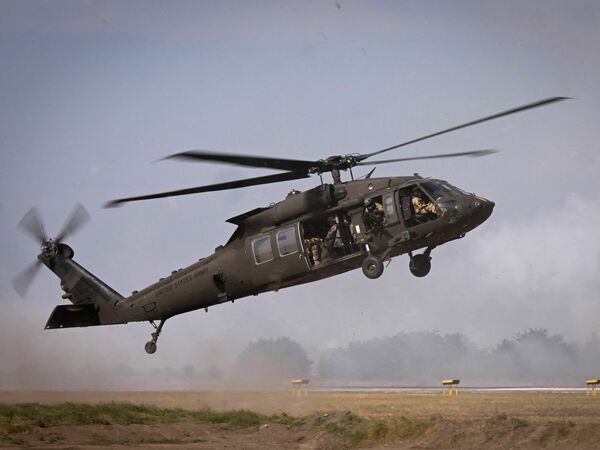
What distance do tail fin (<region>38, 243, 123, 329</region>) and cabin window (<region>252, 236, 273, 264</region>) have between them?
6329mm

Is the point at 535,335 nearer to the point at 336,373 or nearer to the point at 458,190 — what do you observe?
the point at 336,373

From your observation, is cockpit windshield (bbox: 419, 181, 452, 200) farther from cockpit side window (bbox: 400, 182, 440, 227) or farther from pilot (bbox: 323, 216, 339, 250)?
pilot (bbox: 323, 216, 339, 250)

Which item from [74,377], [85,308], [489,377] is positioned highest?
[85,308]

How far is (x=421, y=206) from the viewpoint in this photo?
23.3 meters

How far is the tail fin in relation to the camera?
94.9ft

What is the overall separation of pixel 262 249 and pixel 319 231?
188cm

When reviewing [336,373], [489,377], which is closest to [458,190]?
[336,373]

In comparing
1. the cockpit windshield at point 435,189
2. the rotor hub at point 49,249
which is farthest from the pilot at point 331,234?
the rotor hub at point 49,249

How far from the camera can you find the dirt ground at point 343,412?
71.5 feet

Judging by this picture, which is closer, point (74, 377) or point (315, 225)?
point (315, 225)

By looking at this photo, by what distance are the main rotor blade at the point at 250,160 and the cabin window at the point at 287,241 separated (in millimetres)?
1865

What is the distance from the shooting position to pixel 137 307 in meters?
27.9

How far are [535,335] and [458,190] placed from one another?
4136 centimetres

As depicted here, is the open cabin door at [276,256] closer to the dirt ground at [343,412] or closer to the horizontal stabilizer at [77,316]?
the dirt ground at [343,412]
